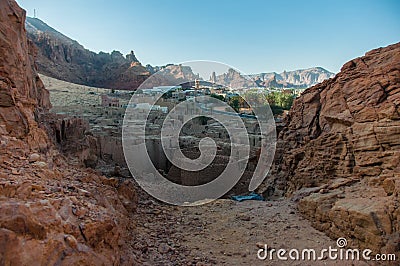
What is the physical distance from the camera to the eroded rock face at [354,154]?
5.11 meters

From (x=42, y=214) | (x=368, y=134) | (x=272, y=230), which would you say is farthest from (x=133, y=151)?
(x=42, y=214)

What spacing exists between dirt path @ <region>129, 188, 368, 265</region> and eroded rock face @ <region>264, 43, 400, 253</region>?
51 centimetres

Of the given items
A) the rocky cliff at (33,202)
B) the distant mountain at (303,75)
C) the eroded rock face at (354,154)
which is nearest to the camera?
the rocky cliff at (33,202)

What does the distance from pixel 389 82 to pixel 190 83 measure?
35415 mm

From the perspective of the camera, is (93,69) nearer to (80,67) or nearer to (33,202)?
(80,67)

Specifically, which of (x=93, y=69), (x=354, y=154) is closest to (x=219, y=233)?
(x=354, y=154)

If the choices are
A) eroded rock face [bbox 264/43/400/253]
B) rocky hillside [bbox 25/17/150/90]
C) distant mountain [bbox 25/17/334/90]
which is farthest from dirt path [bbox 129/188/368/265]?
rocky hillside [bbox 25/17/150/90]

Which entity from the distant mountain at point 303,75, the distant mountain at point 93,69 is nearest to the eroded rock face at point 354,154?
the distant mountain at point 93,69

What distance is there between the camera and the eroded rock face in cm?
511

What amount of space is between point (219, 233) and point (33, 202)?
415 centimetres

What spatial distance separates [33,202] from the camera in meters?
2.77

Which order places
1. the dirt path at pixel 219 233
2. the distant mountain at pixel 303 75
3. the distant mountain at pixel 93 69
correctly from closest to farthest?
the dirt path at pixel 219 233 → the distant mountain at pixel 93 69 → the distant mountain at pixel 303 75

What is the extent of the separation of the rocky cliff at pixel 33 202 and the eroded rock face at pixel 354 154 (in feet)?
12.9

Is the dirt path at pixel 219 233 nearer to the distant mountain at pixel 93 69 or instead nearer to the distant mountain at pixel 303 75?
the distant mountain at pixel 93 69
